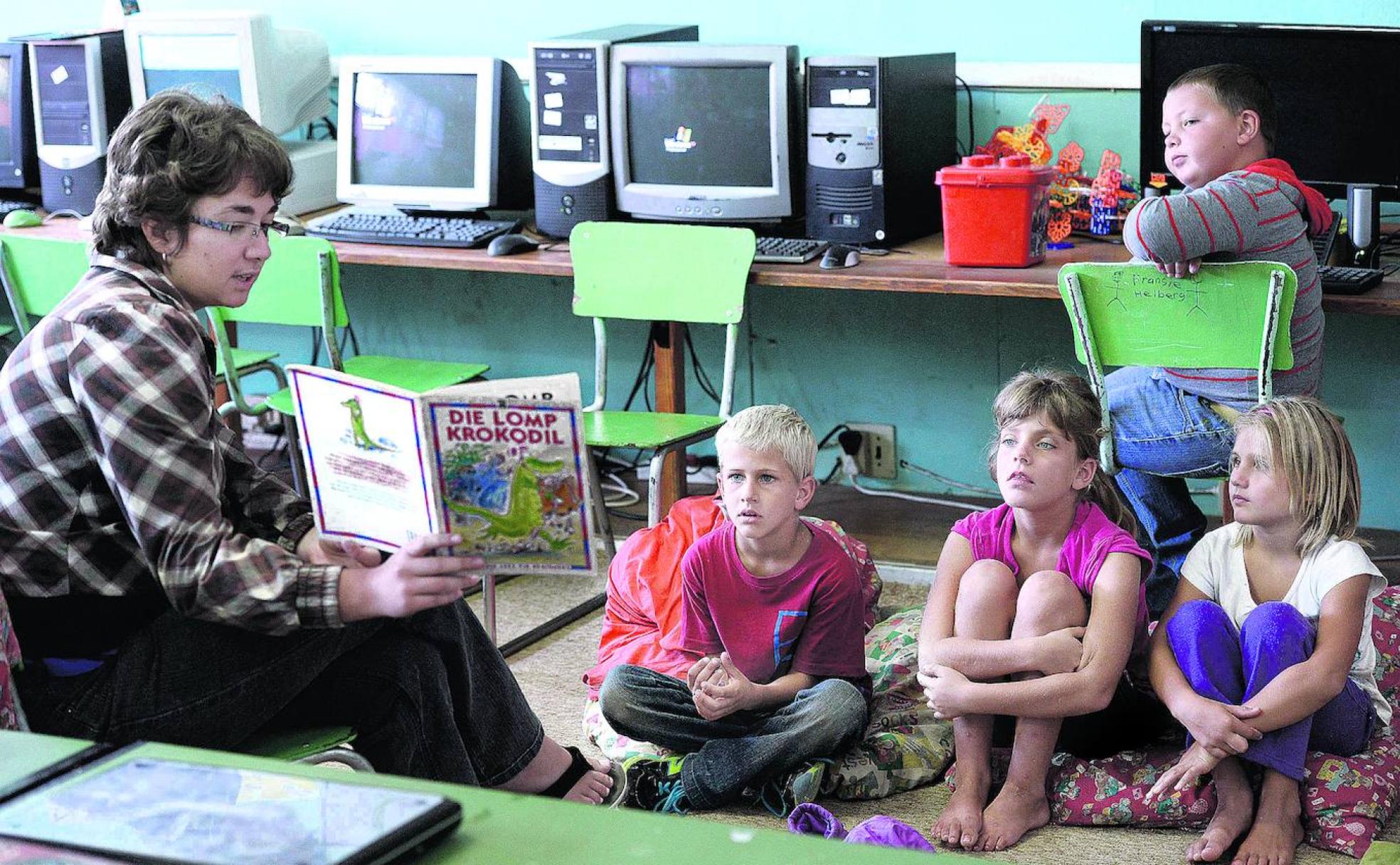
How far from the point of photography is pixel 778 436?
2316 millimetres

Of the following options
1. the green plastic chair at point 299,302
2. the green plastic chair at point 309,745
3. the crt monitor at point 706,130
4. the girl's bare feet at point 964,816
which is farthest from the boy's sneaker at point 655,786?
the crt monitor at point 706,130

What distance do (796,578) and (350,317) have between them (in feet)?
7.73

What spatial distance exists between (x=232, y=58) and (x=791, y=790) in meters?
2.53

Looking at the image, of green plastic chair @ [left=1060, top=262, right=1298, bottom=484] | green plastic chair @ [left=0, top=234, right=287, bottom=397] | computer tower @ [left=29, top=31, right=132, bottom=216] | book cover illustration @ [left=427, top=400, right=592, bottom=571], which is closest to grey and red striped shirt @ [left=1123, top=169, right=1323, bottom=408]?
green plastic chair @ [left=1060, top=262, right=1298, bottom=484]

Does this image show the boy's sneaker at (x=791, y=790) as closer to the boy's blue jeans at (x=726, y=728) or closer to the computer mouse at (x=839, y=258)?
the boy's blue jeans at (x=726, y=728)

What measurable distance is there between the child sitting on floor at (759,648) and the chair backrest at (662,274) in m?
0.74

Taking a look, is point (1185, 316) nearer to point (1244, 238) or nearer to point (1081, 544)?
point (1244, 238)

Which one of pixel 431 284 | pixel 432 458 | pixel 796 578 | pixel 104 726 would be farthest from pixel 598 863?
pixel 431 284

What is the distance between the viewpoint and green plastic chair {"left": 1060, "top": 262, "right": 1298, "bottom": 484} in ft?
8.21

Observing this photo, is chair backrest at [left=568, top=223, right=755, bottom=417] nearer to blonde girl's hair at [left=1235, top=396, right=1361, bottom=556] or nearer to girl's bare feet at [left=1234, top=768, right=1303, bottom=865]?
blonde girl's hair at [left=1235, top=396, right=1361, bottom=556]

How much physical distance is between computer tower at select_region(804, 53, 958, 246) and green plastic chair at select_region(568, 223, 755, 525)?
0.29 m

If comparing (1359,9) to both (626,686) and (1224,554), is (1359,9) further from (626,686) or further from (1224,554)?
(626,686)

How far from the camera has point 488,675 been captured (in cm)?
186

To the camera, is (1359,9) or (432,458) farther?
(1359,9)
